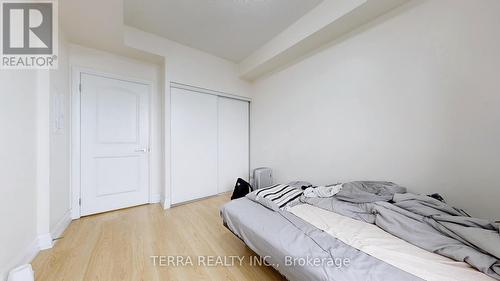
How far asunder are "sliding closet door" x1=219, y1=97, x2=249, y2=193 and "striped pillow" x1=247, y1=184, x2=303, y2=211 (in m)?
1.60

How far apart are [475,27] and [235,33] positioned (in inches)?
90.5

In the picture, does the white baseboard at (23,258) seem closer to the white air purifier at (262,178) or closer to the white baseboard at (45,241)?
the white baseboard at (45,241)

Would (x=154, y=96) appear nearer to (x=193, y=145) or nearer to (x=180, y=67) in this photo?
(x=180, y=67)

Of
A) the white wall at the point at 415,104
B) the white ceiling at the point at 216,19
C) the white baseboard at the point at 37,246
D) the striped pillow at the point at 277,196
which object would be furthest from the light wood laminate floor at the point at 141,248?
the white ceiling at the point at 216,19

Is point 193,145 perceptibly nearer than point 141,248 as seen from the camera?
No

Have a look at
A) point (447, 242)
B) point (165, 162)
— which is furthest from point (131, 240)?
point (447, 242)

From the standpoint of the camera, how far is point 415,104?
61.9 inches

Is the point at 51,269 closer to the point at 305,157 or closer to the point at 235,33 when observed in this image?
the point at 305,157

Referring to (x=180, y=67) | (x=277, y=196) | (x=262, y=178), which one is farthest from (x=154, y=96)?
(x=277, y=196)

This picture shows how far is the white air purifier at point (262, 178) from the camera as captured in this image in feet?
9.68

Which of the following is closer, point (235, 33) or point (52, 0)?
point (52, 0)

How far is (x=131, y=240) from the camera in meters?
1.78

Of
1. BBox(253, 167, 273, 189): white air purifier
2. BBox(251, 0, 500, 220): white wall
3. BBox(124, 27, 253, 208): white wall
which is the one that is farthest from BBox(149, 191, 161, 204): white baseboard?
BBox(251, 0, 500, 220): white wall

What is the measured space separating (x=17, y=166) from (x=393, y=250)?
256 cm
